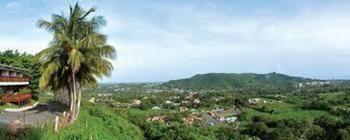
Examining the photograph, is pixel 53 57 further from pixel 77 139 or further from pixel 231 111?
pixel 231 111

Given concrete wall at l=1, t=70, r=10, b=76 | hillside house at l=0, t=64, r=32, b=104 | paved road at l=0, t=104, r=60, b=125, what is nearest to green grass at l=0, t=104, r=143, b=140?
paved road at l=0, t=104, r=60, b=125

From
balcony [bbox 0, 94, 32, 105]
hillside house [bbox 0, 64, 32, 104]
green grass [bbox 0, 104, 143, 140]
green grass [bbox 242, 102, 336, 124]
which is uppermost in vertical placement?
hillside house [bbox 0, 64, 32, 104]

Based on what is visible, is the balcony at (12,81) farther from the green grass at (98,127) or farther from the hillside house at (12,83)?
the green grass at (98,127)

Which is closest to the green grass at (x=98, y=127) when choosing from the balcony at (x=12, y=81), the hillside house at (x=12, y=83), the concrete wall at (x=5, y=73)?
the hillside house at (x=12, y=83)

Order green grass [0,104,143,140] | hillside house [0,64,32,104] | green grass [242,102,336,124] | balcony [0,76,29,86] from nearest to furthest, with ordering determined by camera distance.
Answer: green grass [0,104,143,140] < hillside house [0,64,32,104] < balcony [0,76,29,86] < green grass [242,102,336,124]

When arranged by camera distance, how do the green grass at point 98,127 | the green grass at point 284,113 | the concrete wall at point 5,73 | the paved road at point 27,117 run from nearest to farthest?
1. the green grass at point 98,127
2. the paved road at point 27,117
3. the concrete wall at point 5,73
4. the green grass at point 284,113

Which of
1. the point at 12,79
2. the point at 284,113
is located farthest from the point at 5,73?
the point at 284,113

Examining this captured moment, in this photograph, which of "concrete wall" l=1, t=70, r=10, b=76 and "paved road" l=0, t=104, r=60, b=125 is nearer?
"paved road" l=0, t=104, r=60, b=125

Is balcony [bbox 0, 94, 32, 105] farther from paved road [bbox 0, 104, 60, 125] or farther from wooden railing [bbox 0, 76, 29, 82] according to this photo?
paved road [bbox 0, 104, 60, 125]

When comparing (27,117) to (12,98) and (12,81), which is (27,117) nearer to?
(12,98)
